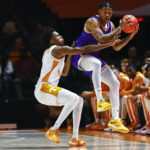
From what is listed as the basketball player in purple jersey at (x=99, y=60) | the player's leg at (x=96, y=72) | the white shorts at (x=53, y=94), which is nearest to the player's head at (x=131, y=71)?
the basketball player in purple jersey at (x=99, y=60)

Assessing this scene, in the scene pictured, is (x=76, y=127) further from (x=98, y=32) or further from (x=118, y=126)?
(x=98, y=32)

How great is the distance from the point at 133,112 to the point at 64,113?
10.0ft

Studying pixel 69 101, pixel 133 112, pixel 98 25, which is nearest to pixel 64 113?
pixel 69 101

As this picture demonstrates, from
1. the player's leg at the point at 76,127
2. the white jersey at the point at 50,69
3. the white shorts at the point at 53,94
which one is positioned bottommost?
the player's leg at the point at 76,127

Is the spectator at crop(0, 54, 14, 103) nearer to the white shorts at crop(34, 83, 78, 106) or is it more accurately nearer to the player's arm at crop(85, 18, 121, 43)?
the white shorts at crop(34, 83, 78, 106)

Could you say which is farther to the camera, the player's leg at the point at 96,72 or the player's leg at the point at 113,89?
the player's leg at the point at 113,89

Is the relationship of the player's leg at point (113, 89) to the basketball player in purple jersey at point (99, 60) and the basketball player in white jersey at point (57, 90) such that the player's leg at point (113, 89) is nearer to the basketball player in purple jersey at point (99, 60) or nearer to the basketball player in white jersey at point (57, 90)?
the basketball player in purple jersey at point (99, 60)

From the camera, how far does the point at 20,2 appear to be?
12617 millimetres

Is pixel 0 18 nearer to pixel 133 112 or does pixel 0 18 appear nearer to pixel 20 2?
pixel 20 2

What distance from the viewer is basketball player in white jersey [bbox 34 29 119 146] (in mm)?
5895

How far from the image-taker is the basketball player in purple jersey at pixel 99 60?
5.84 meters

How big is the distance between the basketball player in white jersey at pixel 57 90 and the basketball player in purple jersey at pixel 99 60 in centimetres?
20

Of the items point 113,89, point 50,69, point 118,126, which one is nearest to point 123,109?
point 113,89

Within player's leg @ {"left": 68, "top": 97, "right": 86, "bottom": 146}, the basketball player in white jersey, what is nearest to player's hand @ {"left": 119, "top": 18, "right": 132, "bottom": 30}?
the basketball player in white jersey
